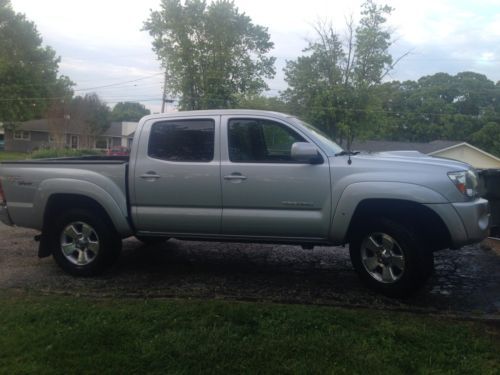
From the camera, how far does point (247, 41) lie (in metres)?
44.6

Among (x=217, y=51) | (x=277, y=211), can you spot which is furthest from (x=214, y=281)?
(x=217, y=51)

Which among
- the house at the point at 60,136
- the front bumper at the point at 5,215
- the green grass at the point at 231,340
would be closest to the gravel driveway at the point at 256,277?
the green grass at the point at 231,340

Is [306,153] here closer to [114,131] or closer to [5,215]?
[5,215]

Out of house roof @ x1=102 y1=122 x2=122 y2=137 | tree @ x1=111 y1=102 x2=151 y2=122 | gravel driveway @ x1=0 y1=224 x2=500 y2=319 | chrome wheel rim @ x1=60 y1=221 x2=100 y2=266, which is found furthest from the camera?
tree @ x1=111 y1=102 x2=151 y2=122

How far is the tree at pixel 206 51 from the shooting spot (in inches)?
1593

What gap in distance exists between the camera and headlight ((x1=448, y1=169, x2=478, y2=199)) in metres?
4.67

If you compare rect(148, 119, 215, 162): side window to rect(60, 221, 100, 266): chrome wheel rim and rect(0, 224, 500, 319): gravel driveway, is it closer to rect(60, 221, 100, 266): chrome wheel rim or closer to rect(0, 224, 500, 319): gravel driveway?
rect(60, 221, 100, 266): chrome wheel rim

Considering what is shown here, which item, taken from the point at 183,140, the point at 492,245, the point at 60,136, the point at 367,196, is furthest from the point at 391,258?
the point at 60,136

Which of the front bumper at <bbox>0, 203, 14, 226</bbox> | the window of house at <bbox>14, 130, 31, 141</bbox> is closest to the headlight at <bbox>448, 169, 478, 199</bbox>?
the front bumper at <bbox>0, 203, 14, 226</bbox>

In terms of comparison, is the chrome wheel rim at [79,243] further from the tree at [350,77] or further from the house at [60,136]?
the house at [60,136]

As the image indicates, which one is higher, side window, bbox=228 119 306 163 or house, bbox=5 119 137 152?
house, bbox=5 119 137 152

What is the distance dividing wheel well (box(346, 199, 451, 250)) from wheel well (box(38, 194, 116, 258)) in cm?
283

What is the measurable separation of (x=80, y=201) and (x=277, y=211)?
2.35 meters

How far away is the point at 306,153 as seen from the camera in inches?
193
